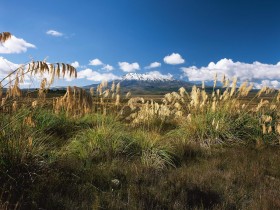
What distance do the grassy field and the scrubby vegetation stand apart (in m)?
0.02

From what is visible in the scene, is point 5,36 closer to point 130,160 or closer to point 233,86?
point 130,160

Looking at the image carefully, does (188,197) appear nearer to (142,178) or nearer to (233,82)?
(142,178)

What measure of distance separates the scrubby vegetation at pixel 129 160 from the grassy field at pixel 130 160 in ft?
0.06

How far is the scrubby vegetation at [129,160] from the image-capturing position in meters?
4.91

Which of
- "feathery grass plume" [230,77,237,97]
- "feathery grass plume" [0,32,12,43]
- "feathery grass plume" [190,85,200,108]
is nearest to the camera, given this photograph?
"feathery grass plume" [0,32,12,43]

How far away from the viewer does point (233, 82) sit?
11.0 metres

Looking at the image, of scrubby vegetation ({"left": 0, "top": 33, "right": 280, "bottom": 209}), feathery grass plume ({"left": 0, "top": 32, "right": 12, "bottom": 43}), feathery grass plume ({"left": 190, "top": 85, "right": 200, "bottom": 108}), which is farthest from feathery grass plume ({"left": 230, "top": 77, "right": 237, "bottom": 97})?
feathery grass plume ({"left": 0, "top": 32, "right": 12, "bottom": 43})

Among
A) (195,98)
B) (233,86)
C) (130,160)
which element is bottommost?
(130,160)

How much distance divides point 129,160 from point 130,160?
0.13 metres

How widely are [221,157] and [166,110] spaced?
3.92 m

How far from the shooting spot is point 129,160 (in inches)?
293

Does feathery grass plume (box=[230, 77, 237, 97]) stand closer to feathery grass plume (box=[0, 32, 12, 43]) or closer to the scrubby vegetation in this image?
the scrubby vegetation

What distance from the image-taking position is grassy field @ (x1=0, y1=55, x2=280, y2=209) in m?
4.91

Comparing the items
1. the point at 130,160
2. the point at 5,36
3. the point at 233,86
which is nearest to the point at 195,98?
the point at 233,86
